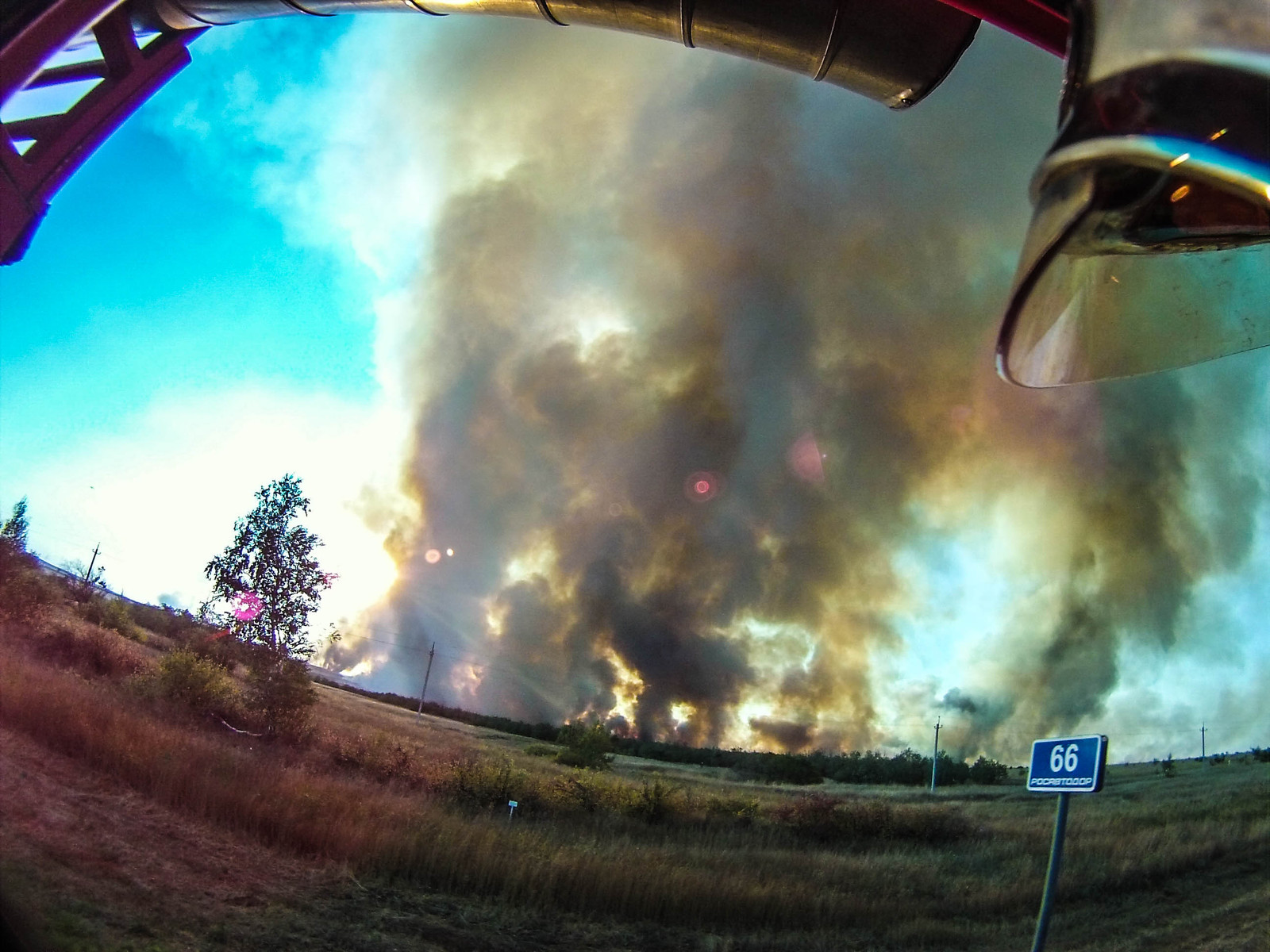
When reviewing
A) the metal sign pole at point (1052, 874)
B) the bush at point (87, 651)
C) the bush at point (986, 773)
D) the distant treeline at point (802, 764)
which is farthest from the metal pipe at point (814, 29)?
the bush at point (986, 773)

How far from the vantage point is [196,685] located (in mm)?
13242

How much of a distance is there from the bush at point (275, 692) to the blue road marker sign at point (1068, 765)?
13.7 meters

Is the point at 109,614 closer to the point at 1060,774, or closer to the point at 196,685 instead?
the point at 196,685

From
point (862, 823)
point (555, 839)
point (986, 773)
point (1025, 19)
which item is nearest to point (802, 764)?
point (986, 773)

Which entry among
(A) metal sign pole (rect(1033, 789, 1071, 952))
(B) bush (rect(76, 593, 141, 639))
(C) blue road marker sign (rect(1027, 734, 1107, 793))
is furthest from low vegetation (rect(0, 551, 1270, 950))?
(C) blue road marker sign (rect(1027, 734, 1107, 793))

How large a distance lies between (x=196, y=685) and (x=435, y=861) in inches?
347

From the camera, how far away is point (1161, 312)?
3.20 ft

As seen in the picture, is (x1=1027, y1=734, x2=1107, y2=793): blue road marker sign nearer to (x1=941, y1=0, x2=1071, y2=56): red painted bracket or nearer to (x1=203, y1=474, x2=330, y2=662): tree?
(x1=941, y1=0, x2=1071, y2=56): red painted bracket

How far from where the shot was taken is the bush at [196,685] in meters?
13.0

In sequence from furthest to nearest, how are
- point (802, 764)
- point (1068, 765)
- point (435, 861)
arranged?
point (802, 764) < point (435, 861) < point (1068, 765)

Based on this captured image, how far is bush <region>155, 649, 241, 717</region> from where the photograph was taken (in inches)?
510

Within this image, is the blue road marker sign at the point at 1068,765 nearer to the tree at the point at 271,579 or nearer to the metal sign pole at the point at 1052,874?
the metal sign pole at the point at 1052,874

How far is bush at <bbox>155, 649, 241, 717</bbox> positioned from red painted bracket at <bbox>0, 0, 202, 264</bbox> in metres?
13.6

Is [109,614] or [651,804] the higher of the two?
[109,614]
